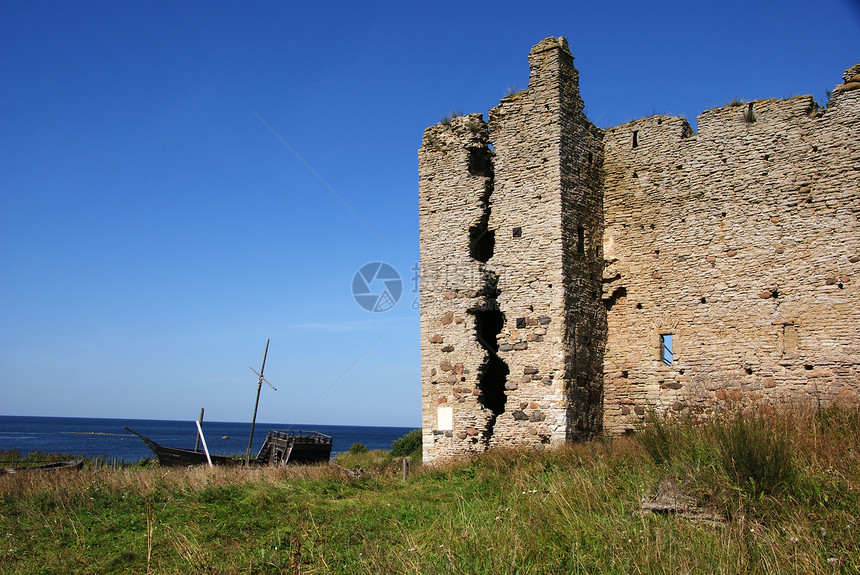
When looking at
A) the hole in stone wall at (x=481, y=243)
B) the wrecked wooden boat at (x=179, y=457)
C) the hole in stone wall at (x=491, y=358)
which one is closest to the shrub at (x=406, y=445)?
the wrecked wooden boat at (x=179, y=457)

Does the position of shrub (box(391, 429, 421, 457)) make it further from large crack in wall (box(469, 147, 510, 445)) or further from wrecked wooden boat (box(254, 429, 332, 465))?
large crack in wall (box(469, 147, 510, 445))

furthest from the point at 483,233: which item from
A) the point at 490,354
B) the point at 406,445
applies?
the point at 406,445

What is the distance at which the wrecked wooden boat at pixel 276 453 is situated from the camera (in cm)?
2106

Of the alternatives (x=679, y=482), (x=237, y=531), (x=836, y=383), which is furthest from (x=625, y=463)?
(x=237, y=531)

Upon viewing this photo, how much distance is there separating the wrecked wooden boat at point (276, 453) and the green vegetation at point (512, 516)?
10.6 m

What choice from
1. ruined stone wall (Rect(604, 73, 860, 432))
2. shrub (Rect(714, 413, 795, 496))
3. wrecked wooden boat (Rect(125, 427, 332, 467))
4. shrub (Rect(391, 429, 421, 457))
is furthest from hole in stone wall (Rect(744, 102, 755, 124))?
shrub (Rect(391, 429, 421, 457))

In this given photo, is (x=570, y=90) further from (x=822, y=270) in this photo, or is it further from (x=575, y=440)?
(x=575, y=440)

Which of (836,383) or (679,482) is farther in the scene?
(836,383)

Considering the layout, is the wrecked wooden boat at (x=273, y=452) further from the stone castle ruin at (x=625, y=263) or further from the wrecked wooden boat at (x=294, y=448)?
the stone castle ruin at (x=625, y=263)

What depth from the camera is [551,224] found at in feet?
37.6

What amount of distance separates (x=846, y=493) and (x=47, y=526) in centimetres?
936

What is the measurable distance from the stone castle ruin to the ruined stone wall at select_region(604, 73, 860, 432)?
2cm

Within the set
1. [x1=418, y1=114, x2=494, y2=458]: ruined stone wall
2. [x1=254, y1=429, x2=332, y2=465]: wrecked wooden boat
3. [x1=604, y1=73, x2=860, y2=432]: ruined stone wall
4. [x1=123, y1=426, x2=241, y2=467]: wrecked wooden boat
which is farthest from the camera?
[x1=254, y1=429, x2=332, y2=465]: wrecked wooden boat

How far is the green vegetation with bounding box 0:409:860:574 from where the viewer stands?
5.24m
